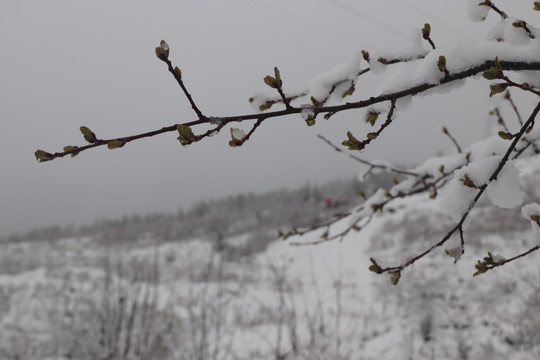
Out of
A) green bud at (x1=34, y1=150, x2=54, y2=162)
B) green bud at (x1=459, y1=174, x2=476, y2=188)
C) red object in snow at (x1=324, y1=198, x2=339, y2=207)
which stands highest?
red object in snow at (x1=324, y1=198, x2=339, y2=207)

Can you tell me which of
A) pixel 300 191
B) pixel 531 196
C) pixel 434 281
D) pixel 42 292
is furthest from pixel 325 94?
pixel 300 191

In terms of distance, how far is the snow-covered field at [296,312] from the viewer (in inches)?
144

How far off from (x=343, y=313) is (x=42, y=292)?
8.81 m

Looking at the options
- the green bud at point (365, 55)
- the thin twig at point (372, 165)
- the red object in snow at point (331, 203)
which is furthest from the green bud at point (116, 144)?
the red object in snow at point (331, 203)

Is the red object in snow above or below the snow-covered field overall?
above

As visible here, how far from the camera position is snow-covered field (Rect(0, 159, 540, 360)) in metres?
3.65

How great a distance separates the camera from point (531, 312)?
516cm

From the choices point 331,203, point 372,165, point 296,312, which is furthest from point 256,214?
point 372,165

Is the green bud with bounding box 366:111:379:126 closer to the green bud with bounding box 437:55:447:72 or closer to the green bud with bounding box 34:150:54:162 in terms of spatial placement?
the green bud with bounding box 437:55:447:72

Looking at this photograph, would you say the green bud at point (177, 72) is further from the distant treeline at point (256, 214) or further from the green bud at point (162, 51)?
the distant treeline at point (256, 214)

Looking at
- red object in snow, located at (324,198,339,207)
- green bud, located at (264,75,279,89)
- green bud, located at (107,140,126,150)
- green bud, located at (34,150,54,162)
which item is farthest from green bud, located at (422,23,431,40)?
red object in snow, located at (324,198,339,207)

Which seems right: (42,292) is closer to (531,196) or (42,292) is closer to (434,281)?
(434,281)

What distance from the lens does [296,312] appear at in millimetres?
8141

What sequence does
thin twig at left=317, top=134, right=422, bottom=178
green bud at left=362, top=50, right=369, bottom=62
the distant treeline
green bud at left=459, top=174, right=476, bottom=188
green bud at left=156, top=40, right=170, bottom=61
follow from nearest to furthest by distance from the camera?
green bud at left=156, top=40, right=170, bottom=61 → green bud at left=459, top=174, right=476, bottom=188 → green bud at left=362, top=50, right=369, bottom=62 → thin twig at left=317, top=134, right=422, bottom=178 → the distant treeline
